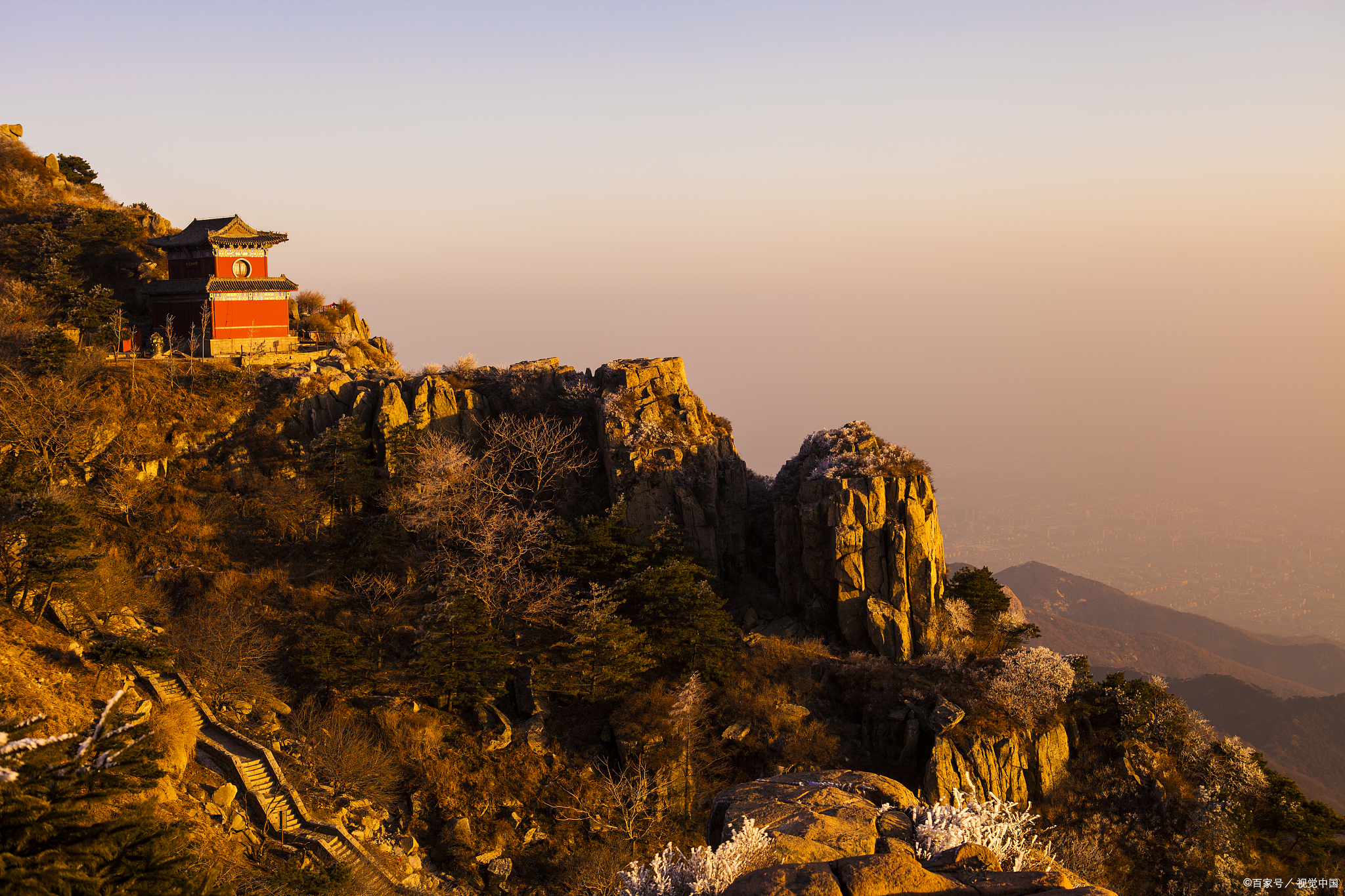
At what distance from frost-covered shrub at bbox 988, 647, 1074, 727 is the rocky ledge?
24.3 m

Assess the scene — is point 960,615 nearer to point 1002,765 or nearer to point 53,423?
point 1002,765

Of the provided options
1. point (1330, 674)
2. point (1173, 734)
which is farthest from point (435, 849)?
point (1330, 674)

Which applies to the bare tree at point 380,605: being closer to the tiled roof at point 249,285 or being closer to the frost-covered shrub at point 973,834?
the tiled roof at point 249,285

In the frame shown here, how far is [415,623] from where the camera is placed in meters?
42.4

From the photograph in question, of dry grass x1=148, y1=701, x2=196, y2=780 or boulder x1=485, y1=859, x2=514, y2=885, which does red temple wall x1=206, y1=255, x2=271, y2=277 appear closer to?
dry grass x1=148, y1=701, x2=196, y2=780

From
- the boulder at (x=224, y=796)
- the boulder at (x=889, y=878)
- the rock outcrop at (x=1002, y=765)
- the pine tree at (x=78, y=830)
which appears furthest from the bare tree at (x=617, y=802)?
the boulder at (x=889, y=878)

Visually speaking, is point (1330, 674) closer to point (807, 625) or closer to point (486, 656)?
point (807, 625)

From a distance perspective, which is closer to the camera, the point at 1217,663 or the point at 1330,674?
the point at 1217,663

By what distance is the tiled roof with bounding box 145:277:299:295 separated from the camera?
58281mm

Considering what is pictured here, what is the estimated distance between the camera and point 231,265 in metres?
59.8

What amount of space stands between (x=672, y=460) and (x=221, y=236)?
36.4m

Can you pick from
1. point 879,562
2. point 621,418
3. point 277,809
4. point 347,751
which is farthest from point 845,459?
point 277,809

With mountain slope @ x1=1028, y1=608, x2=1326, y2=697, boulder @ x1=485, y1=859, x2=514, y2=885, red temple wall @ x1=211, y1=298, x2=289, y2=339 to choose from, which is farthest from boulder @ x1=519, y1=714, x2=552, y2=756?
mountain slope @ x1=1028, y1=608, x2=1326, y2=697

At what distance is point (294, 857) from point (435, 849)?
6.15 meters
